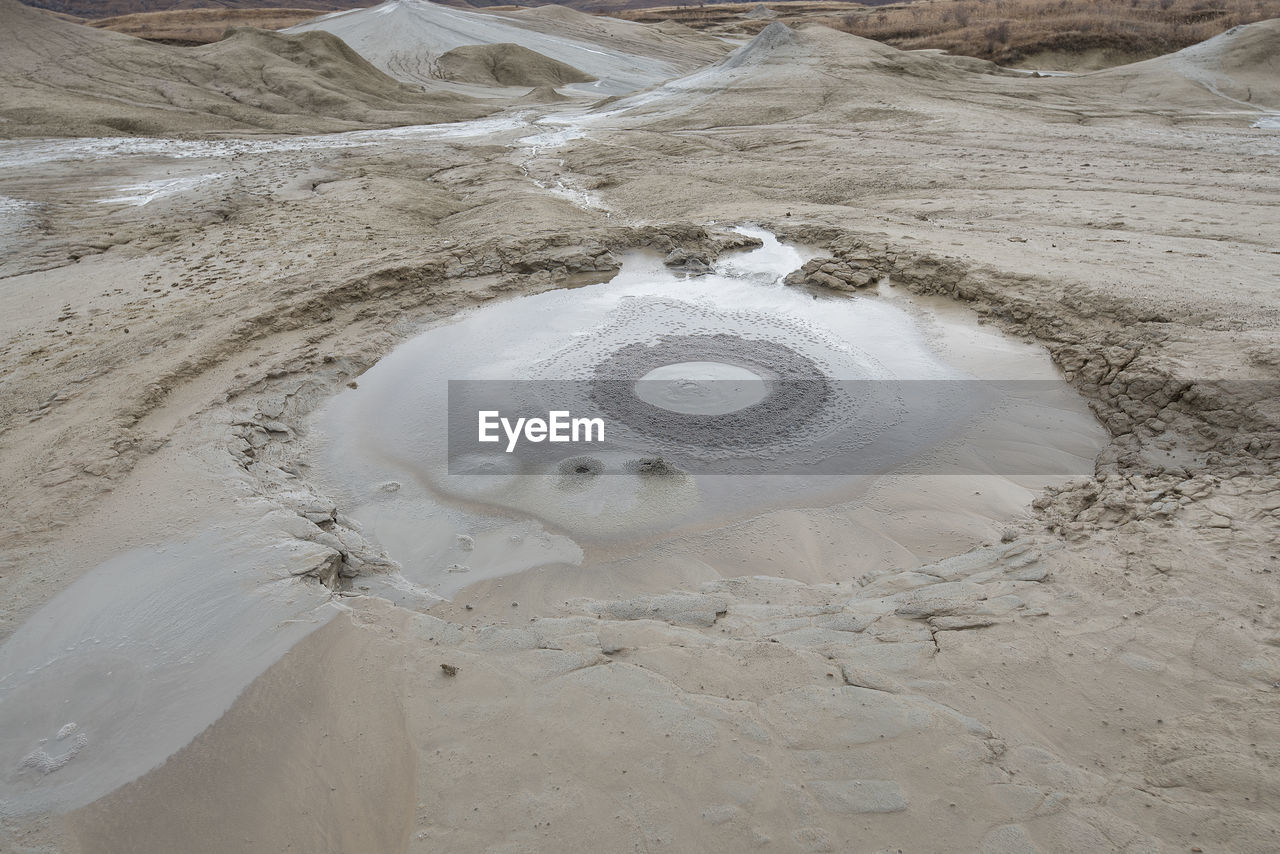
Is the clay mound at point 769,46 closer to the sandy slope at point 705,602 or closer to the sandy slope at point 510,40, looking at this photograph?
the sandy slope at point 510,40

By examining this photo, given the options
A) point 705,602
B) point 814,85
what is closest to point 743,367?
point 705,602

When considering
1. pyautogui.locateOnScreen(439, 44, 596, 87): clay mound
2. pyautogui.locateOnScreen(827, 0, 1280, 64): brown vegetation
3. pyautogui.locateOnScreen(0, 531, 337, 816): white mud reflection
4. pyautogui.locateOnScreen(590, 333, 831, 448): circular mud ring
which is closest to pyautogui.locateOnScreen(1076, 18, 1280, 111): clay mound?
pyautogui.locateOnScreen(827, 0, 1280, 64): brown vegetation

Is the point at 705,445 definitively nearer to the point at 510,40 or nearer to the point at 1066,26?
the point at 1066,26

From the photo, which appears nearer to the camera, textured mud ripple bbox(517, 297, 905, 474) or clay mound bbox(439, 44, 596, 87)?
textured mud ripple bbox(517, 297, 905, 474)

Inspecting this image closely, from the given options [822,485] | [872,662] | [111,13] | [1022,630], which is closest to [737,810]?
[872,662]

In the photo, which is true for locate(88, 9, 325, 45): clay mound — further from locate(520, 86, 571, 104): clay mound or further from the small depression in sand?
the small depression in sand

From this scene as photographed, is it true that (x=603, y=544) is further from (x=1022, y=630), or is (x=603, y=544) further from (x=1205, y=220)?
(x=1205, y=220)

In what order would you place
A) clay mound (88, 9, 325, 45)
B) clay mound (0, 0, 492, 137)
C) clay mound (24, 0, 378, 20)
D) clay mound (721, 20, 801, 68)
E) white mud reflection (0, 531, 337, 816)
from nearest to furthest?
white mud reflection (0, 531, 337, 816) < clay mound (0, 0, 492, 137) < clay mound (721, 20, 801, 68) < clay mound (88, 9, 325, 45) < clay mound (24, 0, 378, 20)
